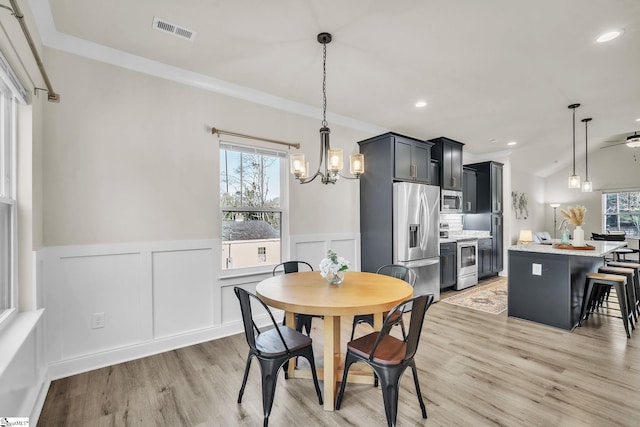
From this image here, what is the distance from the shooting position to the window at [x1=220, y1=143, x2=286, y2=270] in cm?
342

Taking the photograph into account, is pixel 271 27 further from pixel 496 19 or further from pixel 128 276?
pixel 128 276

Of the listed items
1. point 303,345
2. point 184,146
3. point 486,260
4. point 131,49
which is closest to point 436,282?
point 486,260

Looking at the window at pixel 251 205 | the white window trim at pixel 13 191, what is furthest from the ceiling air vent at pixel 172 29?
the window at pixel 251 205

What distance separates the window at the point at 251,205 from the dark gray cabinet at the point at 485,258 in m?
4.31

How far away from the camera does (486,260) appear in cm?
614

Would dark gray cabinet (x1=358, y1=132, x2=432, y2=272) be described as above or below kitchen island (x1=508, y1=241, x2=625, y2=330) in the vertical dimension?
above

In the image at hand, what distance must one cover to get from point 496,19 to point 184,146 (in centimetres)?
292

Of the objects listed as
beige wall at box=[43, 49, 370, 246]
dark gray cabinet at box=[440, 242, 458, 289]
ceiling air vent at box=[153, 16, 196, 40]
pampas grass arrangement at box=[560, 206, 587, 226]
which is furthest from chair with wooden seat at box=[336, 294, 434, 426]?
dark gray cabinet at box=[440, 242, 458, 289]

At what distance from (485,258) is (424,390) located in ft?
15.3

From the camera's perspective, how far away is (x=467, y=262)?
5523 mm

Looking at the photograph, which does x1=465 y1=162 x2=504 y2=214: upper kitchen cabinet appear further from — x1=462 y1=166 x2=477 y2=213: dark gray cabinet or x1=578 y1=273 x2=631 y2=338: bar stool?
x1=578 y1=273 x2=631 y2=338: bar stool

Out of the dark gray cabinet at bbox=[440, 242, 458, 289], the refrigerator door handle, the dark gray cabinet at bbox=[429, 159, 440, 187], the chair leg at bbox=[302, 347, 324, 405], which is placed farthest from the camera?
the dark gray cabinet at bbox=[429, 159, 440, 187]

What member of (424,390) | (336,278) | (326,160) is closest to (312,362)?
(336,278)

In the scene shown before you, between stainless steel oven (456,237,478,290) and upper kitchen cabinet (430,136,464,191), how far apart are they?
1020 millimetres
